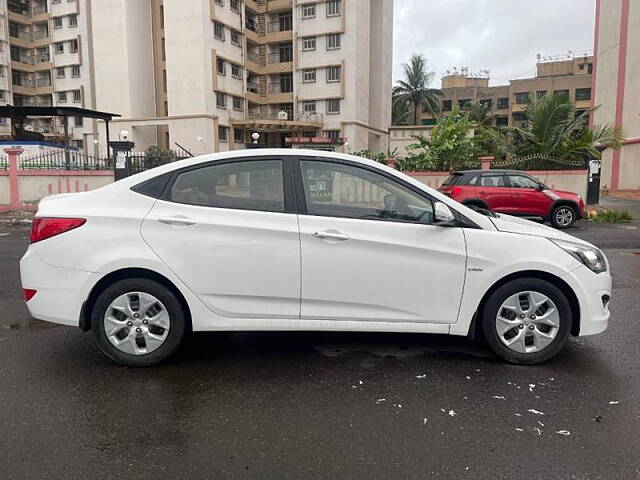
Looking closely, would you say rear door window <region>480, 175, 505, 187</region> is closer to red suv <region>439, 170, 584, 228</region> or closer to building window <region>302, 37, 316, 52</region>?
red suv <region>439, 170, 584, 228</region>

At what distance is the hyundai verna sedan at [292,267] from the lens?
12.8ft

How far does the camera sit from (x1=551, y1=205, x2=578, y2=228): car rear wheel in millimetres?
13570

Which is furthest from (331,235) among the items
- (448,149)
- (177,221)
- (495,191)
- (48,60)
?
(48,60)

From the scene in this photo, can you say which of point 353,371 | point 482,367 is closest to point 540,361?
point 482,367

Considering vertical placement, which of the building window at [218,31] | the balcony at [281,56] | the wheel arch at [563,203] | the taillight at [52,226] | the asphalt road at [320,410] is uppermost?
the building window at [218,31]

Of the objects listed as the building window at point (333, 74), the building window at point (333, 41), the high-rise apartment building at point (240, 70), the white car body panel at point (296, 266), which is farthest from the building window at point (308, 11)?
the white car body panel at point (296, 266)

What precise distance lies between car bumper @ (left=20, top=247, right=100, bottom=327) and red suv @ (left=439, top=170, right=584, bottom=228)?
10.9 metres

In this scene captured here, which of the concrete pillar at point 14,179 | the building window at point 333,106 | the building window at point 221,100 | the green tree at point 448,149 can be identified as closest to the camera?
the concrete pillar at point 14,179

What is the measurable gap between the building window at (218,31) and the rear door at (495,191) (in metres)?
31.7

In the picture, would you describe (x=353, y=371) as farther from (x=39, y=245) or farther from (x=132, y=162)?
(x=132, y=162)

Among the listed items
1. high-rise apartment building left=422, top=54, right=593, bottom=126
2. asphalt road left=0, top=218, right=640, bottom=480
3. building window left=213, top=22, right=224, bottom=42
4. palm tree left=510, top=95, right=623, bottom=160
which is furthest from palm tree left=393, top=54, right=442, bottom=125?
asphalt road left=0, top=218, right=640, bottom=480

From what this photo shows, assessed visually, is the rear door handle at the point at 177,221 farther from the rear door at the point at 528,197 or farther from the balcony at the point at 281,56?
the balcony at the point at 281,56

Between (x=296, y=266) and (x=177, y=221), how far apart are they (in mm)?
954

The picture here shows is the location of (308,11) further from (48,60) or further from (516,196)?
(516,196)
